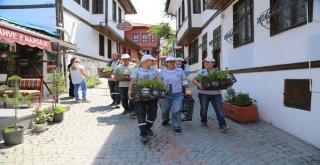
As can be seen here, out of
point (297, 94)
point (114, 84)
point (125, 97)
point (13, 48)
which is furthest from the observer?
point (13, 48)

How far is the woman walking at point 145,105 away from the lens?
5.91m

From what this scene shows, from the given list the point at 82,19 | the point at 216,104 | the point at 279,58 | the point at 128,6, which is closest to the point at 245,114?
the point at 216,104

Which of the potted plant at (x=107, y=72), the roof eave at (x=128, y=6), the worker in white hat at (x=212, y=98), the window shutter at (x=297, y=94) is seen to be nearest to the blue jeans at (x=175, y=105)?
the worker in white hat at (x=212, y=98)

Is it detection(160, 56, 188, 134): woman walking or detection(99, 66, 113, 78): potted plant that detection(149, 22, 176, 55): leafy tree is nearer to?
detection(99, 66, 113, 78): potted plant

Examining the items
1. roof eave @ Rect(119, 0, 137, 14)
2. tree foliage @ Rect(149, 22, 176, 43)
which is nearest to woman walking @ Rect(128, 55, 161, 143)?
roof eave @ Rect(119, 0, 137, 14)

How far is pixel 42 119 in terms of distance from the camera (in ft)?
23.8

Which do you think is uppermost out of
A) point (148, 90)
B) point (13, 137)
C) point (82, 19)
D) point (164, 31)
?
point (164, 31)

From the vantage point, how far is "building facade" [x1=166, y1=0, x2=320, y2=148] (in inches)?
224

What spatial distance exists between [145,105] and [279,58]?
10.6 ft

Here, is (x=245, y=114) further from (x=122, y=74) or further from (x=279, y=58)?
(x=122, y=74)

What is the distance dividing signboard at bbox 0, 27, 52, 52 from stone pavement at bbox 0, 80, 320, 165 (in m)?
2.41

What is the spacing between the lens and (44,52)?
39.3 ft

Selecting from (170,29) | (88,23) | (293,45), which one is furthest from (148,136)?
(170,29)

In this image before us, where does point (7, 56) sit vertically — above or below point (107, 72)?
above
